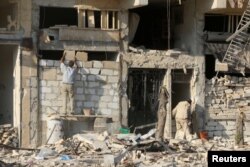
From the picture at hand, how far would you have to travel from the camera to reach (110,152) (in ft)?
59.3

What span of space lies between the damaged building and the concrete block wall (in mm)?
36

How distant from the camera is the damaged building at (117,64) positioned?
20.7m

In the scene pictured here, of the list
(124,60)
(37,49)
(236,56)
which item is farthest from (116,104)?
(236,56)

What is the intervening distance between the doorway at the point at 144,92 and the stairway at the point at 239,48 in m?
2.39

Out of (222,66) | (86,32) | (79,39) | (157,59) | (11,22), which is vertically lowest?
(222,66)

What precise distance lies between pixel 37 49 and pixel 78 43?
4.54 feet

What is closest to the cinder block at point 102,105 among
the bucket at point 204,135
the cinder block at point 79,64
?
the cinder block at point 79,64

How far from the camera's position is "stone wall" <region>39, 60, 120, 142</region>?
823 inches

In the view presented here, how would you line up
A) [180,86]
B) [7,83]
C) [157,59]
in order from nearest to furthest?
1. [157,59]
2. [7,83]
3. [180,86]

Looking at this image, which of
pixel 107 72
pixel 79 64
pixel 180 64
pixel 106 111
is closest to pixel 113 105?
pixel 106 111

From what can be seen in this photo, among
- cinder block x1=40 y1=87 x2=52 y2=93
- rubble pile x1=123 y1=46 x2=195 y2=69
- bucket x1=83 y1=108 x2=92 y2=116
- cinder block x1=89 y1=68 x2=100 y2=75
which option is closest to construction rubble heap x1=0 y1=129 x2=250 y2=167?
bucket x1=83 y1=108 x2=92 y2=116

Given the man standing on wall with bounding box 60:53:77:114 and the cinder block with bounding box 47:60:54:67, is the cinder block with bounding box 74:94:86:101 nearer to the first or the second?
the man standing on wall with bounding box 60:53:77:114

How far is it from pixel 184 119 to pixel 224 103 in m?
2.11

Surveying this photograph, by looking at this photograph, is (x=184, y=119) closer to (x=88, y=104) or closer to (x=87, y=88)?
(x=88, y=104)
